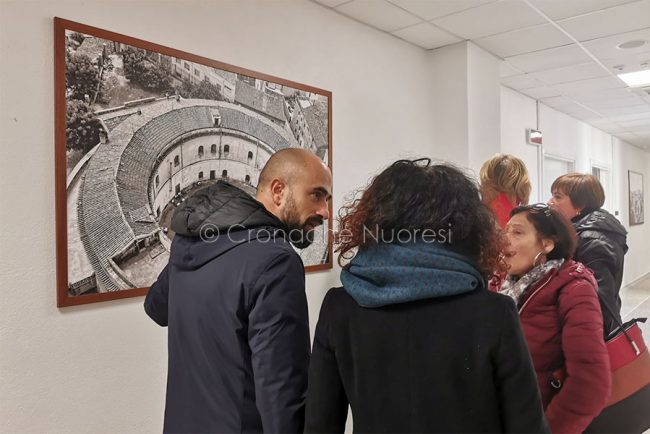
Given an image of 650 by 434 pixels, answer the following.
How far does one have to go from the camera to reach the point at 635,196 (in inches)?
355

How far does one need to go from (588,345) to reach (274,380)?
912mm

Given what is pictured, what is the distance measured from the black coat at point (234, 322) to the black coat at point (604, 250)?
1482 mm

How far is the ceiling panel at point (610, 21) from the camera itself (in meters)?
2.96

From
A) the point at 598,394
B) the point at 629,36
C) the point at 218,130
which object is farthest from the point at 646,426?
the point at 629,36

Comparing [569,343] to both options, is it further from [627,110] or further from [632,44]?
[627,110]

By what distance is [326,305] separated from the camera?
1052mm

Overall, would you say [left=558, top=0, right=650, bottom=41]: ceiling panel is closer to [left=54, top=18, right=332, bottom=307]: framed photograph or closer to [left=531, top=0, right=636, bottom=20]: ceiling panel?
[left=531, top=0, right=636, bottom=20]: ceiling panel

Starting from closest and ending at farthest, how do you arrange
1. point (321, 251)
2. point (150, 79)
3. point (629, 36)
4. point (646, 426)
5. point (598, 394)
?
1. point (598, 394)
2. point (646, 426)
3. point (150, 79)
4. point (321, 251)
5. point (629, 36)

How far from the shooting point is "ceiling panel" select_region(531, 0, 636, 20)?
2852 mm

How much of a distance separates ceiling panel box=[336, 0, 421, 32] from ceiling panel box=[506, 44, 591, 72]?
129 centimetres

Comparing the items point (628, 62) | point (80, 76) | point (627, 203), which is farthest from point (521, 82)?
point (627, 203)

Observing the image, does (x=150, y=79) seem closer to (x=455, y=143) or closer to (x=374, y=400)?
(x=374, y=400)

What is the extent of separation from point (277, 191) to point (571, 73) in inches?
157

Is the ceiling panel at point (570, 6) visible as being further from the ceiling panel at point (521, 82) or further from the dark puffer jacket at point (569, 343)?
the dark puffer jacket at point (569, 343)
